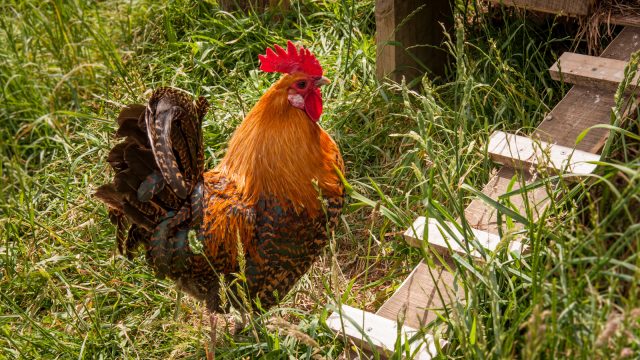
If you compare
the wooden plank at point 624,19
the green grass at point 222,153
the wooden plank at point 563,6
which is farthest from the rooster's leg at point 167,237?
the wooden plank at point 624,19

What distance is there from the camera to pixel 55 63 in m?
5.25

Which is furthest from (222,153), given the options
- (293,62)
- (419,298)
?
(419,298)

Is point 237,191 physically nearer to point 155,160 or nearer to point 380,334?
point 155,160

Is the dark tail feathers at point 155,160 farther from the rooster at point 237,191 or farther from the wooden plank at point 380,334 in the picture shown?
the wooden plank at point 380,334

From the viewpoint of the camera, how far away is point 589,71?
3.60 meters

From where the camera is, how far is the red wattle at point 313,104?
3.33 metres

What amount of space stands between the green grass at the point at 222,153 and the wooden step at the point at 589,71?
21cm

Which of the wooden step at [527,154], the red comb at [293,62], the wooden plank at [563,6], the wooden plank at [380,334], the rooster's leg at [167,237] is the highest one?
the wooden plank at [563,6]

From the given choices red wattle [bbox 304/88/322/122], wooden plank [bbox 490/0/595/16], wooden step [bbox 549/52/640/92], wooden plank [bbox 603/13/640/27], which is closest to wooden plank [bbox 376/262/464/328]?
red wattle [bbox 304/88/322/122]

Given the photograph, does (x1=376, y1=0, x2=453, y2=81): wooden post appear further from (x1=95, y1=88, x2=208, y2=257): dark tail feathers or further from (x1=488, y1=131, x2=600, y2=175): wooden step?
(x1=95, y1=88, x2=208, y2=257): dark tail feathers

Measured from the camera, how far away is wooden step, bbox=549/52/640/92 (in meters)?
3.52

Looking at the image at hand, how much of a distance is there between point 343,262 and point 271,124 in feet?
3.16

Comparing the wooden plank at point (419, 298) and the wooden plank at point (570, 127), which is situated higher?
the wooden plank at point (570, 127)

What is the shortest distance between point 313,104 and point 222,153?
119cm
